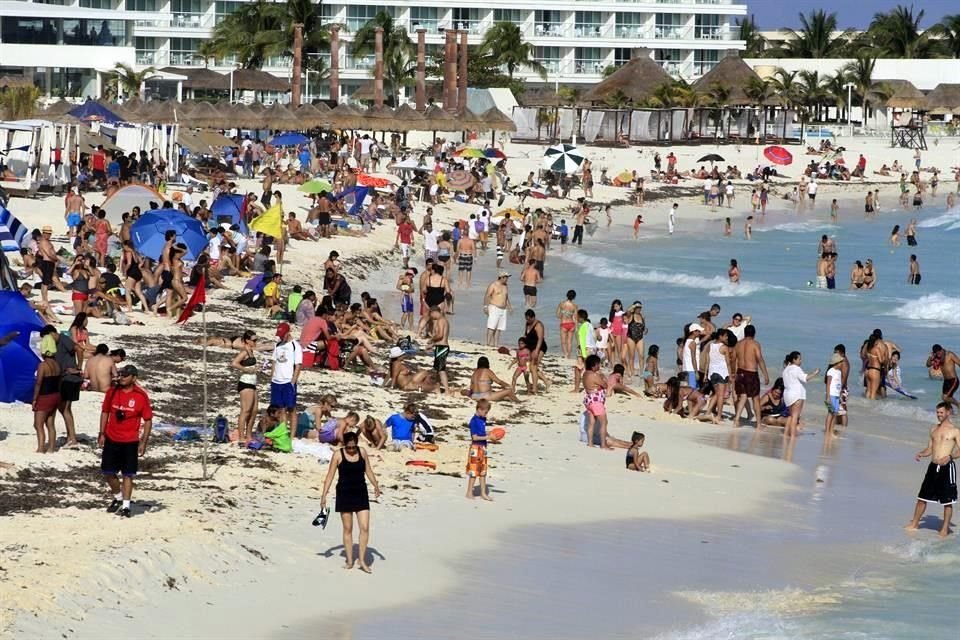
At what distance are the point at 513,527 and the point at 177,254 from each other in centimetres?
957

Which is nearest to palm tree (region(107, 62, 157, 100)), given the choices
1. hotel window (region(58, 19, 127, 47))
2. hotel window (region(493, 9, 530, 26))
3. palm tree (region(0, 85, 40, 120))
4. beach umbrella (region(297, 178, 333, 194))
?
hotel window (region(58, 19, 127, 47))

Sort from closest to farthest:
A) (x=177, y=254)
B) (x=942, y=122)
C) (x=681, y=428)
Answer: (x=681, y=428) → (x=177, y=254) → (x=942, y=122)

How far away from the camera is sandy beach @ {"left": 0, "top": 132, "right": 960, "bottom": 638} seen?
9.93 meters

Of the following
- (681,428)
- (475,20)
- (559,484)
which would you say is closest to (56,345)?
(559,484)

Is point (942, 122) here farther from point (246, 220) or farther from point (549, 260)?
point (246, 220)

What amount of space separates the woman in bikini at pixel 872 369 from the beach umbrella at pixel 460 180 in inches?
949

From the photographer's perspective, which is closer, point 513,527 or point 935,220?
point 513,527

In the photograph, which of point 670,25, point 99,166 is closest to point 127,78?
point 99,166

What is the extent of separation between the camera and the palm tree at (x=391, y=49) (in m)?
69.8

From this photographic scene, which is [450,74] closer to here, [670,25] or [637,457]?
[670,25]

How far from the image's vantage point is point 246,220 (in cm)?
2866

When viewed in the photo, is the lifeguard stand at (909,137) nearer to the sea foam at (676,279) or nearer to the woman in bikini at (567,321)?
the sea foam at (676,279)

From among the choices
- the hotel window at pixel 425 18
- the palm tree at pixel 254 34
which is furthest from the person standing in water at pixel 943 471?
the hotel window at pixel 425 18

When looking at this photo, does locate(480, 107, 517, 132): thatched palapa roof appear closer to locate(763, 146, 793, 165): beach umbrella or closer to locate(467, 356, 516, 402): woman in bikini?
locate(763, 146, 793, 165): beach umbrella
